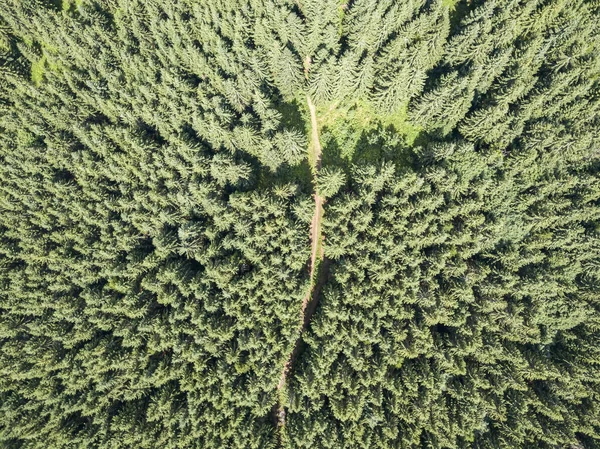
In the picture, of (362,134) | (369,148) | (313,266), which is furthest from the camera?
(362,134)

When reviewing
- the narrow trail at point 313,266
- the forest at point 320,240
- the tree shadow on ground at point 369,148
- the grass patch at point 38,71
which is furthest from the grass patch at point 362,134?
the grass patch at point 38,71

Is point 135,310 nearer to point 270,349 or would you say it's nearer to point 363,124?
point 270,349

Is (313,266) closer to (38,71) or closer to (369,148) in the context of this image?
(369,148)

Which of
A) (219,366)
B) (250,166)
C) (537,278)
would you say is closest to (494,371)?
(537,278)

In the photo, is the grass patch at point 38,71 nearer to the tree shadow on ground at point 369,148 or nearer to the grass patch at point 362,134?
the grass patch at point 362,134

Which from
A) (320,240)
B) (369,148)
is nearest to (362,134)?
(369,148)

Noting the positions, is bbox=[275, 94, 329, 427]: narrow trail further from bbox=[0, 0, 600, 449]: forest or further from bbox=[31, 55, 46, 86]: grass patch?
bbox=[31, 55, 46, 86]: grass patch

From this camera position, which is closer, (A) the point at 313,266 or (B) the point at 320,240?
(A) the point at 313,266
